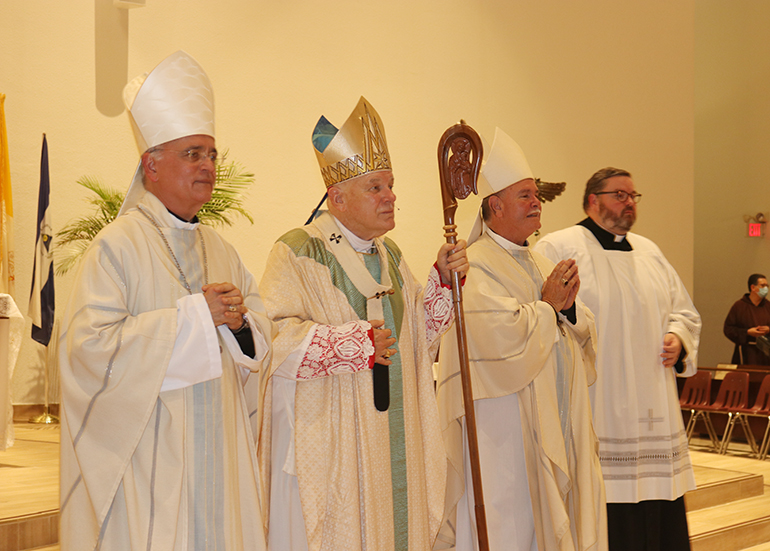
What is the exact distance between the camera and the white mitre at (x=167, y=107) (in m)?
2.49

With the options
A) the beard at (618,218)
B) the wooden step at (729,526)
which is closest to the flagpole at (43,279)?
the beard at (618,218)

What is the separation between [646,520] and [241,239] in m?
4.82

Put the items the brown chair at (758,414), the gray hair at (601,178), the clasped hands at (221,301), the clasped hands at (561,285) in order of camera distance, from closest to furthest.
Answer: the clasped hands at (221,301)
the clasped hands at (561,285)
the gray hair at (601,178)
the brown chair at (758,414)

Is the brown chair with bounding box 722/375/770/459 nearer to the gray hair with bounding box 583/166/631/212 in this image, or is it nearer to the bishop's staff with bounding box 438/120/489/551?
the gray hair with bounding box 583/166/631/212

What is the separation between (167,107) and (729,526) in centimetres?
522

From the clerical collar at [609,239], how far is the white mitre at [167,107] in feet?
9.48

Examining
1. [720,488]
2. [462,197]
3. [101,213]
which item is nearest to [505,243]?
[462,197]

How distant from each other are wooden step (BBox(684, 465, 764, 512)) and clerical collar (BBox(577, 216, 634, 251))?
8.45ft

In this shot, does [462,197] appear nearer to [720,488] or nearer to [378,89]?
[720,488]

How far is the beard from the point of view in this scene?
15.6 ft

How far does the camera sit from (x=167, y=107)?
8.21 feet

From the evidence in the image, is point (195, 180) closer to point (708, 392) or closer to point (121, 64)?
point (121, 64)

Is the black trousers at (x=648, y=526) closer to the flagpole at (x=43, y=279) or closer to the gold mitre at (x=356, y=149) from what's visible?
the gold mitre at (x=356, y=149)

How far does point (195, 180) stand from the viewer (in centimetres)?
248
